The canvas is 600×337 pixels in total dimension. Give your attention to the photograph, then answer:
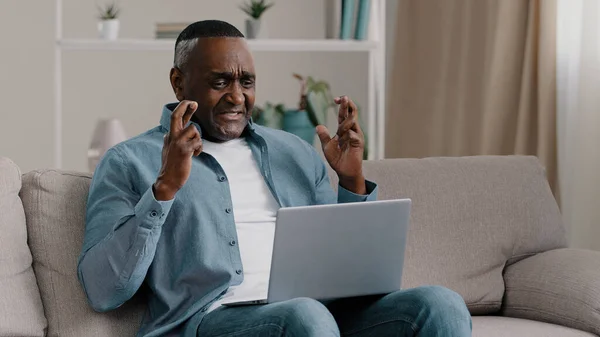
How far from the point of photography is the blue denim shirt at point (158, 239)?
1.85 meters

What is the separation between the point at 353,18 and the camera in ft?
11.9

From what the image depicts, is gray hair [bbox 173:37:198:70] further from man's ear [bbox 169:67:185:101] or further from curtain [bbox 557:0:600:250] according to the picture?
curtain [bbox 557:0:600:250]

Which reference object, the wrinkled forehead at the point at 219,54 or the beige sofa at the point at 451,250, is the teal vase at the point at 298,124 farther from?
the wrinkled forehead at the point at 219,54

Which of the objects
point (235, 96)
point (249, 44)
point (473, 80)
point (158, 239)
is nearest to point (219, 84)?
point (235, 96)

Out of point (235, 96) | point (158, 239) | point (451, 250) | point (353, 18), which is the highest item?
point (353, 18)

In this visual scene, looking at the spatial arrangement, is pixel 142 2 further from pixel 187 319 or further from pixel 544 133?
pixel 187 319

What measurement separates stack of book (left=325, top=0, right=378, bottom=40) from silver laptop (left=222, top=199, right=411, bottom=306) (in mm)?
1839

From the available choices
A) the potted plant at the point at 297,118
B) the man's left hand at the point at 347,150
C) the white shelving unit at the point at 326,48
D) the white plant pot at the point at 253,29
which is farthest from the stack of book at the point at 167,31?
the man's left hand at the point at 347,150

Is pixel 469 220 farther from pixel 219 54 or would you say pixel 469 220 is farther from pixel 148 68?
pixel 148 68

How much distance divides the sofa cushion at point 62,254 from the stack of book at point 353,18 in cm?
168

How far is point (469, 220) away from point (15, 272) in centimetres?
114

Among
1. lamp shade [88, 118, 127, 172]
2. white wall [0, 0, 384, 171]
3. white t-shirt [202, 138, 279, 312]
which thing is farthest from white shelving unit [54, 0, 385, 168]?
white t-shirt [202, 138, 279, 312]

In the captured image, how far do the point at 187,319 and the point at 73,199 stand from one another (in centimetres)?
40

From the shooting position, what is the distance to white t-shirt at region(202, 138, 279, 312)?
199 cm
